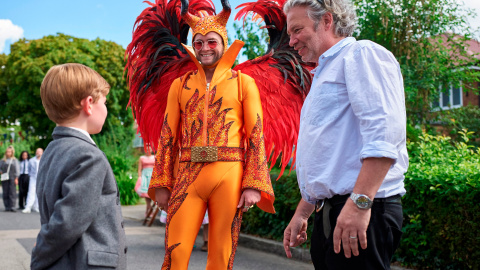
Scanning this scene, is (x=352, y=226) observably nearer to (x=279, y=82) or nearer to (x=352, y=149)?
(x=352, y=149)

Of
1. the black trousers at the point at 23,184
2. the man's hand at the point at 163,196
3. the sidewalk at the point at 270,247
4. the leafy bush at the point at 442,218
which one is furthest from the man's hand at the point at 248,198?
the black trousers at the point at 23,184

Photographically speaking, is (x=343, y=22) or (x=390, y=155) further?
(x=343, y=22)

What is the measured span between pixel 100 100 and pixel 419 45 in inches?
466

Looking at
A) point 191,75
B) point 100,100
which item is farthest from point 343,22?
point 191,75

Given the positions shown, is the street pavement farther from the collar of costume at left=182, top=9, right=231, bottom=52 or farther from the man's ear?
the man's ear

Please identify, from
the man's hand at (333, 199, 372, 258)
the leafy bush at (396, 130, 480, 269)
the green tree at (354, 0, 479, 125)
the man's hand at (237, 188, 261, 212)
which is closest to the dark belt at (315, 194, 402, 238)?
the man's hand at (333, 199, 372, 258)

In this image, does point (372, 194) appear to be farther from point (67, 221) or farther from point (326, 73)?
point (67, 221)

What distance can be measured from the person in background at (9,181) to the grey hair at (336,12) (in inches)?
594

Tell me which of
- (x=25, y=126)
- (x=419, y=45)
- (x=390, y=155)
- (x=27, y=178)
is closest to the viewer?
(x=390, y=155)

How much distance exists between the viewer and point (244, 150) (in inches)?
148

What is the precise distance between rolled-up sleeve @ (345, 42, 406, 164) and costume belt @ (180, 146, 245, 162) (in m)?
1.60

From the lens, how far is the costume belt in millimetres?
3531

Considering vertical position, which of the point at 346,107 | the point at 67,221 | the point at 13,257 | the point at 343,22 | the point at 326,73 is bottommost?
the point at 13,257

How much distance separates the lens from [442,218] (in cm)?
532
